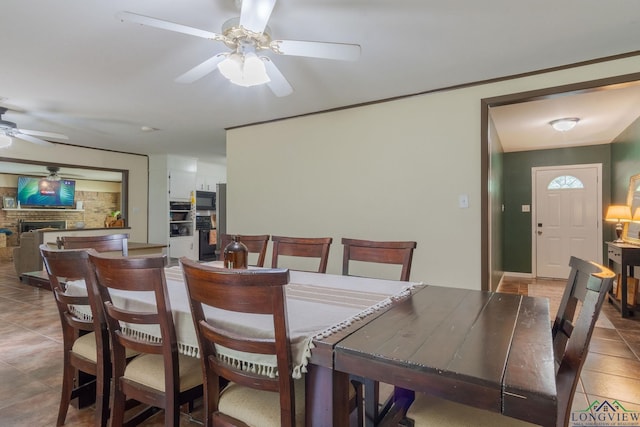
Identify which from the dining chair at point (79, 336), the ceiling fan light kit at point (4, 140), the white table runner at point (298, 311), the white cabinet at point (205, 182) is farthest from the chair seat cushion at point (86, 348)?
the white cabinet at point (205, 182)

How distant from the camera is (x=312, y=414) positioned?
108cm

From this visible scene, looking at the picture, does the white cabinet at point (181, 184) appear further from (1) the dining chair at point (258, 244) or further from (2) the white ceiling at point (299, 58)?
(1) the dining chair at point (258, 244)

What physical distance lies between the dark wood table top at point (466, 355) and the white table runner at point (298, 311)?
0.11 m

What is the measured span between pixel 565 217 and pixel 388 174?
13.3 feet

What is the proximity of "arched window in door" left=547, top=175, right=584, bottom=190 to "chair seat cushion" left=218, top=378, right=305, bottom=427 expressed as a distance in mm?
6206

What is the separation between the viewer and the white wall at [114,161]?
529 cm

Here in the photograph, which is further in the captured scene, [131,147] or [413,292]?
[131,147]

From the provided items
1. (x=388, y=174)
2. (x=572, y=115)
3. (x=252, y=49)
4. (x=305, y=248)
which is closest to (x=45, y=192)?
(x=388, y=174)

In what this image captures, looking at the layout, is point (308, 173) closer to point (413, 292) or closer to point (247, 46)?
point (247, 46)

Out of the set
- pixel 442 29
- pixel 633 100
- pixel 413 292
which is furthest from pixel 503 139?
pixel 413 292

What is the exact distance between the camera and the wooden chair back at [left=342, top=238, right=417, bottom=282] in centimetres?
207

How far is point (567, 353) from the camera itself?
0.96 meters

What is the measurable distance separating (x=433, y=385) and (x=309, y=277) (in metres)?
1.24

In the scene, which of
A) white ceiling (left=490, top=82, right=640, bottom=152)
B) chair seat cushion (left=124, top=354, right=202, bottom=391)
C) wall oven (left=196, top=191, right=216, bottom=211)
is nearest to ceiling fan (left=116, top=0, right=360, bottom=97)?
chair seat cushion (left=124, top=354, right=202, bottom=391)
